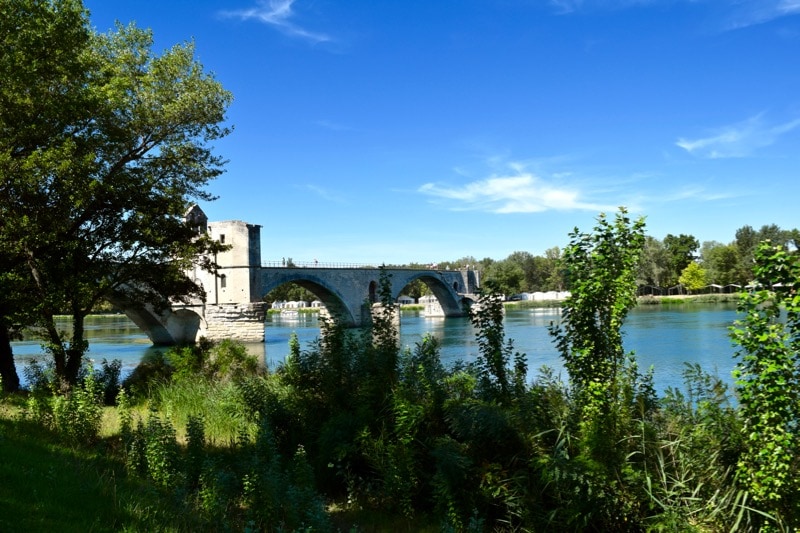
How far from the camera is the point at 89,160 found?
12328 mm

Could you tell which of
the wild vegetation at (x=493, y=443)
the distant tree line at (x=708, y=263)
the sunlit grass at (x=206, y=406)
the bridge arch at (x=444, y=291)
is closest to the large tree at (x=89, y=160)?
the sunlit grass at (x=206, y=406)

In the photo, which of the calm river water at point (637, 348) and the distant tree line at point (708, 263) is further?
the distant tree line at point (708, 263)

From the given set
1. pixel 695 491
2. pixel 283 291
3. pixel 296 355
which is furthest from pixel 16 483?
pixel 283 291

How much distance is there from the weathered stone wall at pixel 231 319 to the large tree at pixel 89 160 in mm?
28096

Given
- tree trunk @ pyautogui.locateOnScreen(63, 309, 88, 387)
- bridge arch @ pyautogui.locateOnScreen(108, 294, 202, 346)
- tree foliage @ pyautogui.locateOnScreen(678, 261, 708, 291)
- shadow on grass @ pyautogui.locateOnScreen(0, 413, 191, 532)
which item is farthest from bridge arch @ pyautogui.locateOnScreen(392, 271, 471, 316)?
shadow on grass @ pyautogui.locateOnScreen(0, 413, 191, 532)

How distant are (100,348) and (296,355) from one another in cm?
3639

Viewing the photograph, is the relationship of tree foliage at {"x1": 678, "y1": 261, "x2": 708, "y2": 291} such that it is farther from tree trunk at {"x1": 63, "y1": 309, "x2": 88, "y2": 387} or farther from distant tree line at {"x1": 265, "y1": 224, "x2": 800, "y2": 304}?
tree trunk at {"x1": 63, "y1": 309, "x2": 88, "y2": 387}

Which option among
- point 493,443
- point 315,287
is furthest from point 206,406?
point 315,287

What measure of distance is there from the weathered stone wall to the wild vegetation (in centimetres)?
3448

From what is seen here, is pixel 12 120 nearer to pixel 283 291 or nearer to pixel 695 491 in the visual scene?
pixel 695 491

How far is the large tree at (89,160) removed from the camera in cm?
1208

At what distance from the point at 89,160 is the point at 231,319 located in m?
32.8

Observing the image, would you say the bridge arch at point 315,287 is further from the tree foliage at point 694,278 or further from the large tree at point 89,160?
the tree foliage at point 694,278

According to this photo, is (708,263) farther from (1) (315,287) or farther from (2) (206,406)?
(2) (206,406)
